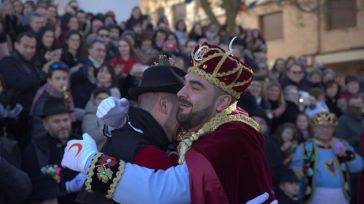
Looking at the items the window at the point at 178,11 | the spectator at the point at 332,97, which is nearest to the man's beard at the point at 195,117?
the spectator at the point at 332,97

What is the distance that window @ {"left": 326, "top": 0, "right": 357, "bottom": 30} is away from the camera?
26503 mm

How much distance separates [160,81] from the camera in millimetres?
3246

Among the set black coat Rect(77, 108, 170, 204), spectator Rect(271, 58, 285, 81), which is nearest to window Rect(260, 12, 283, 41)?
spectator Rect(271, 58, 285, 81)

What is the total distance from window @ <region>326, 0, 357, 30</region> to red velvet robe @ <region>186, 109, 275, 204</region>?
24.3m

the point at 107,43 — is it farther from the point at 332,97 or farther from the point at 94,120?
the point at 332,97

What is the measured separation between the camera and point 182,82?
329cm

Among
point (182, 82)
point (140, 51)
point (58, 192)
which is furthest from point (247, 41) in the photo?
point (182, 82)

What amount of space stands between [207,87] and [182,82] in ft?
0.69

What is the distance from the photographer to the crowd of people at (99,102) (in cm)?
538

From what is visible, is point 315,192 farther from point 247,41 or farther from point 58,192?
point 247,41

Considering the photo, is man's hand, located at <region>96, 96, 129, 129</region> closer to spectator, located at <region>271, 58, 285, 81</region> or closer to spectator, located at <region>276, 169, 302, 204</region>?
spectator, located at <region>276, 169, 302, 204</region>

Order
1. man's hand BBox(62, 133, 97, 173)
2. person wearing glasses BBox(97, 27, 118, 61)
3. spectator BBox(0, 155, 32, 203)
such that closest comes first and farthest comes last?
man's hand BBox(62, 133, 97, 173) < spectator BBox(0, 155, 32, 203) < person wearing glasses BBox(97, 27, 118, 61)

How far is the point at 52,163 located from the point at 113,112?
223cm

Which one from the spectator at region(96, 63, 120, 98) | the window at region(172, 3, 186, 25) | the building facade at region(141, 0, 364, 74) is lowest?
the building facade at region(141, 0, 364, 74)
